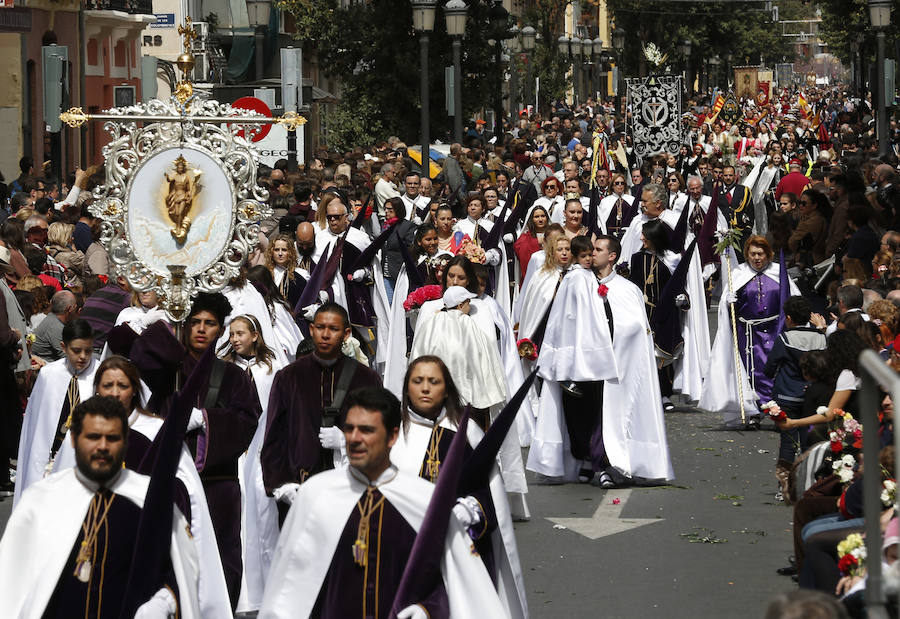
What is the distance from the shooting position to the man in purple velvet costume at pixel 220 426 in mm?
8297

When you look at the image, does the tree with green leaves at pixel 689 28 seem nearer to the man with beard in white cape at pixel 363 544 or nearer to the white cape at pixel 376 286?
the white cape at pixel 376 286

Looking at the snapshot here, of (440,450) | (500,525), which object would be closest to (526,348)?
(440,450)

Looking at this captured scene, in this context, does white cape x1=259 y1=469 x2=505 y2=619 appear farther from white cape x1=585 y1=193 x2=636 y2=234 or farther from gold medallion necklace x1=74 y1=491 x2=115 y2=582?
white cape x1=585 y1=193 x2=636 y2=234

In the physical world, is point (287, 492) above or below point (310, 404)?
below

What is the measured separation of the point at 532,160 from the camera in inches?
1136

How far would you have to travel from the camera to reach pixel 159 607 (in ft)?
20.1

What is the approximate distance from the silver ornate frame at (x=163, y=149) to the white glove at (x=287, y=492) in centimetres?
143

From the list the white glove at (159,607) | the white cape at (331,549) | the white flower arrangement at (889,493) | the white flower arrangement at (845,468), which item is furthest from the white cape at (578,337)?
the white glove at (159,607)

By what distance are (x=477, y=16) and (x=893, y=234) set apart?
732 inches

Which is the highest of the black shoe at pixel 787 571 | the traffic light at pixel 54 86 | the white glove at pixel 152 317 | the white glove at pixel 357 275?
the traffic light at pixel 54 86

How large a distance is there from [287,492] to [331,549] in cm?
182

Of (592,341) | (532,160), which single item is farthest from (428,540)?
(532,160)

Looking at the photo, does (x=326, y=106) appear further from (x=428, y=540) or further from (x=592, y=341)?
(x=428, y=540)

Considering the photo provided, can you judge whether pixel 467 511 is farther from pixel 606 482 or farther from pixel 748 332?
pixel 748 332
